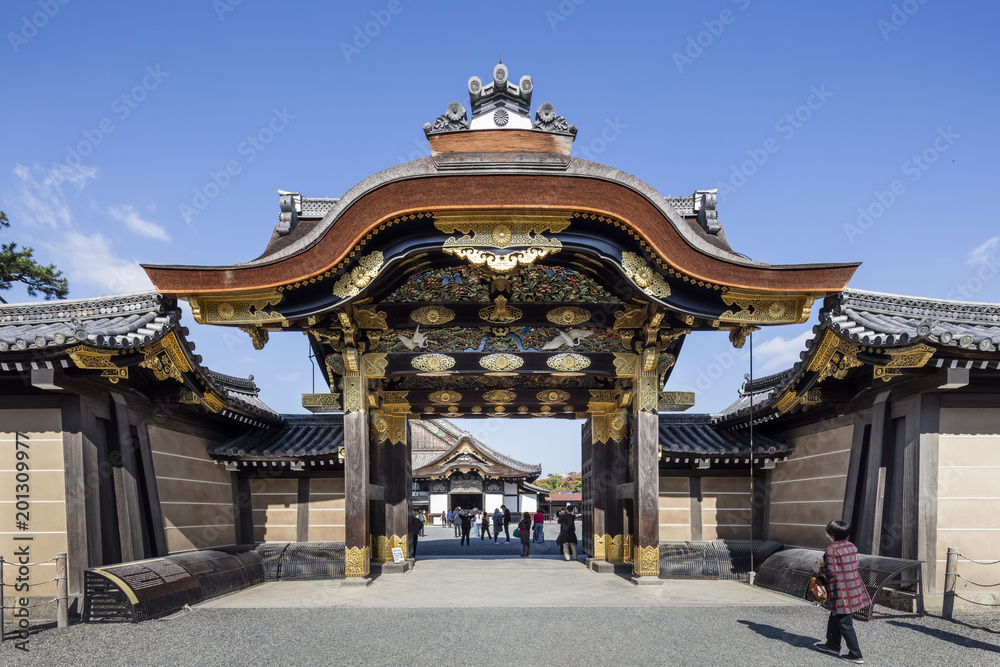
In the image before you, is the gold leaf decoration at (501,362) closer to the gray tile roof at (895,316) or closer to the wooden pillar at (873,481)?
the gray tile roof at (895,316)

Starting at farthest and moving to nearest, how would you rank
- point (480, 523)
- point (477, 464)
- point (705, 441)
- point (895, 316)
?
point (477, 464) → point (480, 523) → point (705, 441) → point (895, 316)

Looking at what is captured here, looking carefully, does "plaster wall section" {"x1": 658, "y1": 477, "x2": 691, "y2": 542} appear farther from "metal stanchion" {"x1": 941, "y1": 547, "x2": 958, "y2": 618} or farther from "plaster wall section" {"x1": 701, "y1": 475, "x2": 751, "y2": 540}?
"metal stanchion" {"x1": 941, "y1": 547, "x2": 958, "y2": 618}

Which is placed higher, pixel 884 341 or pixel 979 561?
pixel 884 341

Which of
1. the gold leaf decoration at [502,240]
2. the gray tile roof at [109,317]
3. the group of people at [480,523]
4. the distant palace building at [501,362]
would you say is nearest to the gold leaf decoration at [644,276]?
the distant palace building at [501,362]

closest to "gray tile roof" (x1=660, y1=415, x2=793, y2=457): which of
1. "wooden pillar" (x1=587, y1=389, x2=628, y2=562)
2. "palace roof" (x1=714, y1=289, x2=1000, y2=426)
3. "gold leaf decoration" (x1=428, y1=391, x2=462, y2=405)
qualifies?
"wooden pillar" (x1=587, y1=389, x2=628, y2=562)

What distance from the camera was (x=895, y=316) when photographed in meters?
9.80

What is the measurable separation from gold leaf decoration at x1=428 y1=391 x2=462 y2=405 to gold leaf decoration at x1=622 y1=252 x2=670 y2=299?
5.21 m

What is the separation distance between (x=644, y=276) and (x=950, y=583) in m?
5.23

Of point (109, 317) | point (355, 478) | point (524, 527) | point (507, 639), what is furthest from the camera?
point (524, 527)

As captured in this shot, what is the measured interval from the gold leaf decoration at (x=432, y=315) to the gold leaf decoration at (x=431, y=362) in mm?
600

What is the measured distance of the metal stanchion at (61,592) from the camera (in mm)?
7375

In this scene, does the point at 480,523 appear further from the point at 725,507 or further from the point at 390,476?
the point at 725,507

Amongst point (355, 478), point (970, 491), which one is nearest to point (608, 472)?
point (355, 478)

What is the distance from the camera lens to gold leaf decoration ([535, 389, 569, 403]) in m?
13.3
